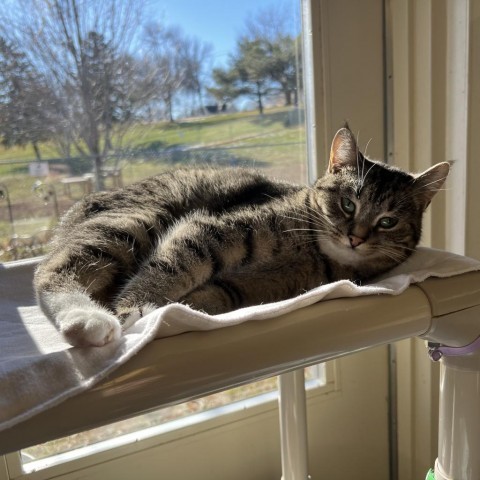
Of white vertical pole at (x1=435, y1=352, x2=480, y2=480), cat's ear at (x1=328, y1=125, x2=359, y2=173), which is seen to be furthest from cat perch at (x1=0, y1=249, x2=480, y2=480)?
cat's ear at (x1=328, y1=125, x2=359, y2=173)

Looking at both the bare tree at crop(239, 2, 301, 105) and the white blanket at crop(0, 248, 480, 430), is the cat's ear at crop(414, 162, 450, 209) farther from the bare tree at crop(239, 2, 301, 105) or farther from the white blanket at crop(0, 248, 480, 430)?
the bare tree at crop(239, 2, 301, 105)

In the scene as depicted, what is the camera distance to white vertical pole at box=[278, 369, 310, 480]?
3.08ft

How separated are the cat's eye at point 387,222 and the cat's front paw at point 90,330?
53 centimetres

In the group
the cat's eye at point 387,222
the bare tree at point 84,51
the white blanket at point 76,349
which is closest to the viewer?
the white blanket at point 76,349

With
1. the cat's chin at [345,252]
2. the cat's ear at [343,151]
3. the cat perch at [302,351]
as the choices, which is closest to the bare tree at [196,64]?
the cat's ear at [343,151]

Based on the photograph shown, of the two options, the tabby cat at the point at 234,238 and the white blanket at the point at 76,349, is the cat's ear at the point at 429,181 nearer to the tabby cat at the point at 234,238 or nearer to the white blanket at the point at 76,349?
the tabby cat at the point at 234,238

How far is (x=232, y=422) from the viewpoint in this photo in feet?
4.06

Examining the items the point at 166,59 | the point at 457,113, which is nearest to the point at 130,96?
the point at 166,59

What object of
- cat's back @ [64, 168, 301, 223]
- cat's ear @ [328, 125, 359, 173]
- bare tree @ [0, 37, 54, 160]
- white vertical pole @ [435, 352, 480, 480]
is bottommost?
white vertical pole @ [435, 352, 480, 480]

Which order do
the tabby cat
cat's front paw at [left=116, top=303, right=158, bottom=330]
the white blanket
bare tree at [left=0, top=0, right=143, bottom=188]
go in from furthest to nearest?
bare tree at [left=0, top=0, right=143, bottom=188], the tabby cat, cat's front paw at [left=116, top=303, right=158, bottom=330], the white blanket

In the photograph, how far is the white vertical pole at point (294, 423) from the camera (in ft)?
3.08

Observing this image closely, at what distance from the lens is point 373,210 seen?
0.90 metres

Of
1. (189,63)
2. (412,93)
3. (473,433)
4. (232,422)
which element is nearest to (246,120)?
(189,63)

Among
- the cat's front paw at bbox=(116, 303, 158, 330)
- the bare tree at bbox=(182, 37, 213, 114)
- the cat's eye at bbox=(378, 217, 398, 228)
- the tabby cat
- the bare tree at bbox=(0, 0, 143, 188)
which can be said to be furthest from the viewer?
the bare tree at bbox=(182, 37, 213, 114)
